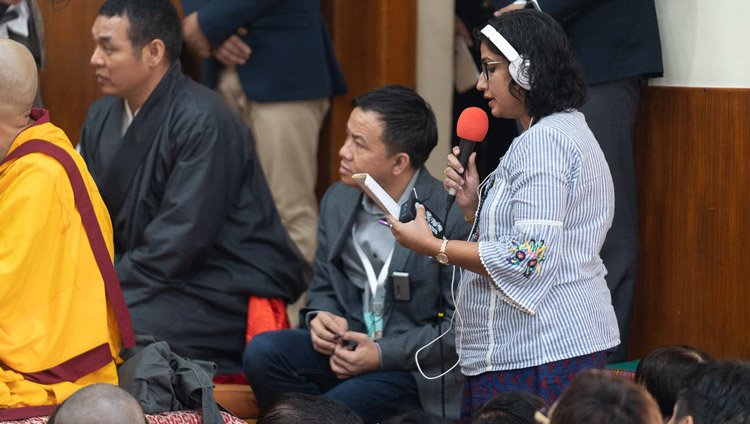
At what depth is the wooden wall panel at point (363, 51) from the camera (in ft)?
14.9

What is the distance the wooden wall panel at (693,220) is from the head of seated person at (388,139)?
2.86ft

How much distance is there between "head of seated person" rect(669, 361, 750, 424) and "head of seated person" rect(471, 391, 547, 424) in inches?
11.5

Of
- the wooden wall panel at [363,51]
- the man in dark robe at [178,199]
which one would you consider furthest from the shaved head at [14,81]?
the wooden wall panel at [363,51]

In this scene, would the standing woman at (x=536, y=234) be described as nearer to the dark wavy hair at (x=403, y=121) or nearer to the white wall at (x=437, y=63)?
the dark wavy hair at (x=403, y=121)

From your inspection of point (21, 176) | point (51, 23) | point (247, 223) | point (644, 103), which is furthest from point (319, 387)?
point (51, 23)

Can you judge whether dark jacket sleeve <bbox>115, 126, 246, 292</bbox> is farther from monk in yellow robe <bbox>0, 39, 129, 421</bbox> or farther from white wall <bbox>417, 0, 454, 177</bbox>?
white wall <bbox>417, 0, 454, 177</bbox>

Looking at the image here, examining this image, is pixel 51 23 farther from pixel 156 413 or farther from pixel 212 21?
pixel 156 413

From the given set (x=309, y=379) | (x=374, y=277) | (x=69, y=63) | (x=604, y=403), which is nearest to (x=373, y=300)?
(x=374, y=277)

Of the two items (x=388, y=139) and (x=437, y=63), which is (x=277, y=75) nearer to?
(x=437, y=63)

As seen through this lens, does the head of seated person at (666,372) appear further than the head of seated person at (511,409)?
Yes

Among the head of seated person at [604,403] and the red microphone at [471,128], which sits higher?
the red microphone at [471,128]

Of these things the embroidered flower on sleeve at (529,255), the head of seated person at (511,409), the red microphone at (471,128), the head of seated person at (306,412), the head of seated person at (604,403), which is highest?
the red microphone at (471,128)

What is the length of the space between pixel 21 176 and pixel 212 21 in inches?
71.0

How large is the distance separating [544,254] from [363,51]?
2448mm
